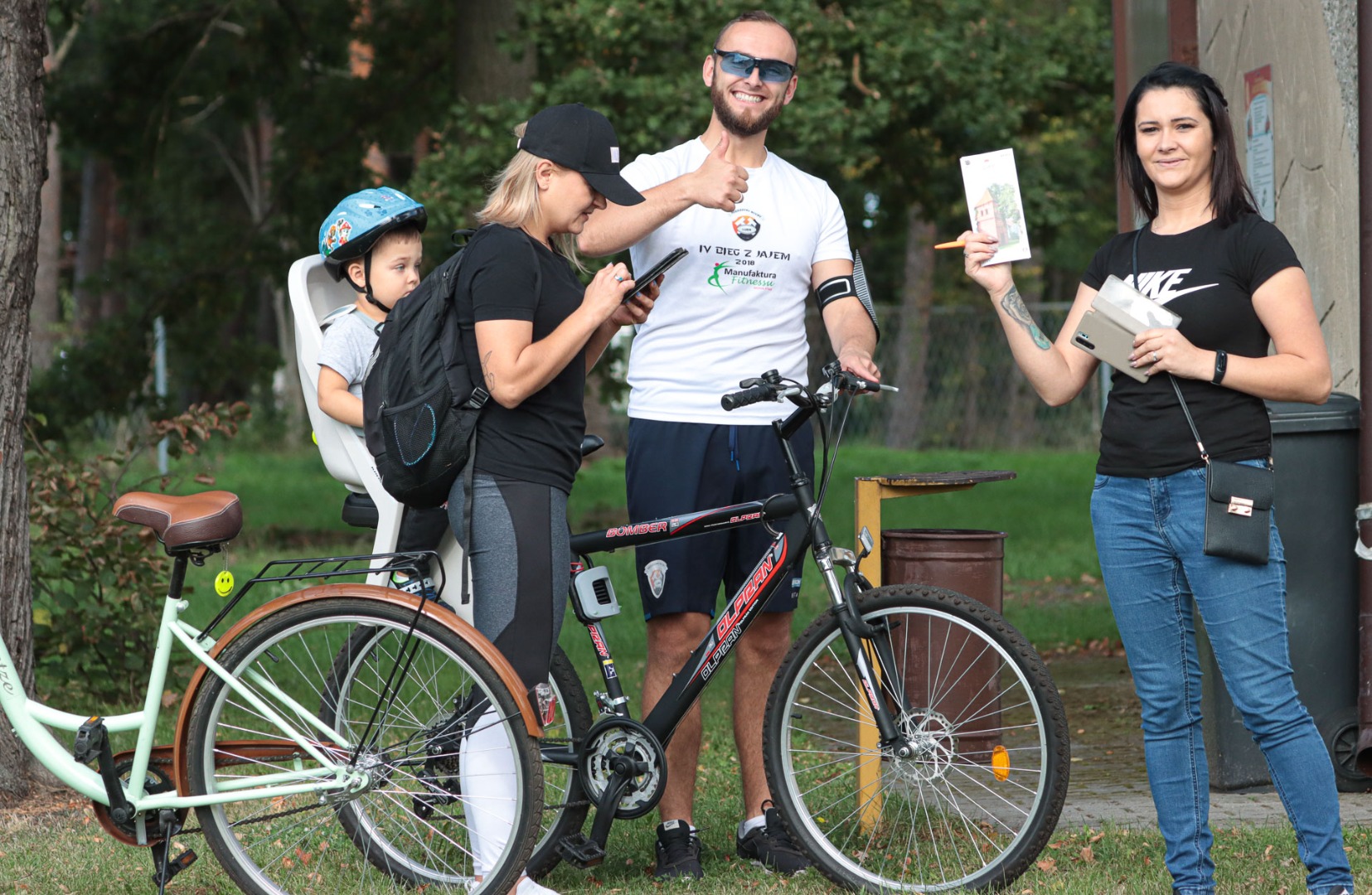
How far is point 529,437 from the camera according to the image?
147 inches

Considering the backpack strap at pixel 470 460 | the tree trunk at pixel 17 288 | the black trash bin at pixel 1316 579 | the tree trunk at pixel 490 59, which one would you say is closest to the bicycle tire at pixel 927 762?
the backpack strap at pixel 470 460

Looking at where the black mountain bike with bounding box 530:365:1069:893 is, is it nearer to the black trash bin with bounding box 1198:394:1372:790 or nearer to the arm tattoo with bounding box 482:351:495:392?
the arm tattoo with bounding box 482:351:495:392

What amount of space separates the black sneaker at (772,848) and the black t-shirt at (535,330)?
3.89 feet

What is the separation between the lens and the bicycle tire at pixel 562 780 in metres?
4.07

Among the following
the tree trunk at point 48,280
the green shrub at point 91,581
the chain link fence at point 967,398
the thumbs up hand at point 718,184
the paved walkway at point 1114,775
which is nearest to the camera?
the thumbs up hand at point 718,184

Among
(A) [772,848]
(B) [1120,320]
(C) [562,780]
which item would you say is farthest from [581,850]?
(B) [1120,320]

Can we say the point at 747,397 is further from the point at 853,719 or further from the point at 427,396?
the point at 853,719

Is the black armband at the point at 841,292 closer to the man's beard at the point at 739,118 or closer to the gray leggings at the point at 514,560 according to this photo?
the man's beard at the point at 739,118

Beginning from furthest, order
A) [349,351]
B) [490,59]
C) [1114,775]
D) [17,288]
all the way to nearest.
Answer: [490,59] → [1114,775] → [17,288] → [349,351]

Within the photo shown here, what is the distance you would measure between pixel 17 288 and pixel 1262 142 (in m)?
4.46

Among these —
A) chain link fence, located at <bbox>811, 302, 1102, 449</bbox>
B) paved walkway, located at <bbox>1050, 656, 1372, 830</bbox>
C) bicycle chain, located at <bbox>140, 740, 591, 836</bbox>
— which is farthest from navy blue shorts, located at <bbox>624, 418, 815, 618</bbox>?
chain link fence, located at <bbox>811, 302, 1102, 449</bbox>

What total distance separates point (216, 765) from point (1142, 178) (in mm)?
2704

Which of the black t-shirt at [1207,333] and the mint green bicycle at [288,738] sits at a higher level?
the black t-shirt at [1207,333]

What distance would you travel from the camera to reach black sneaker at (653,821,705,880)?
4215mm
